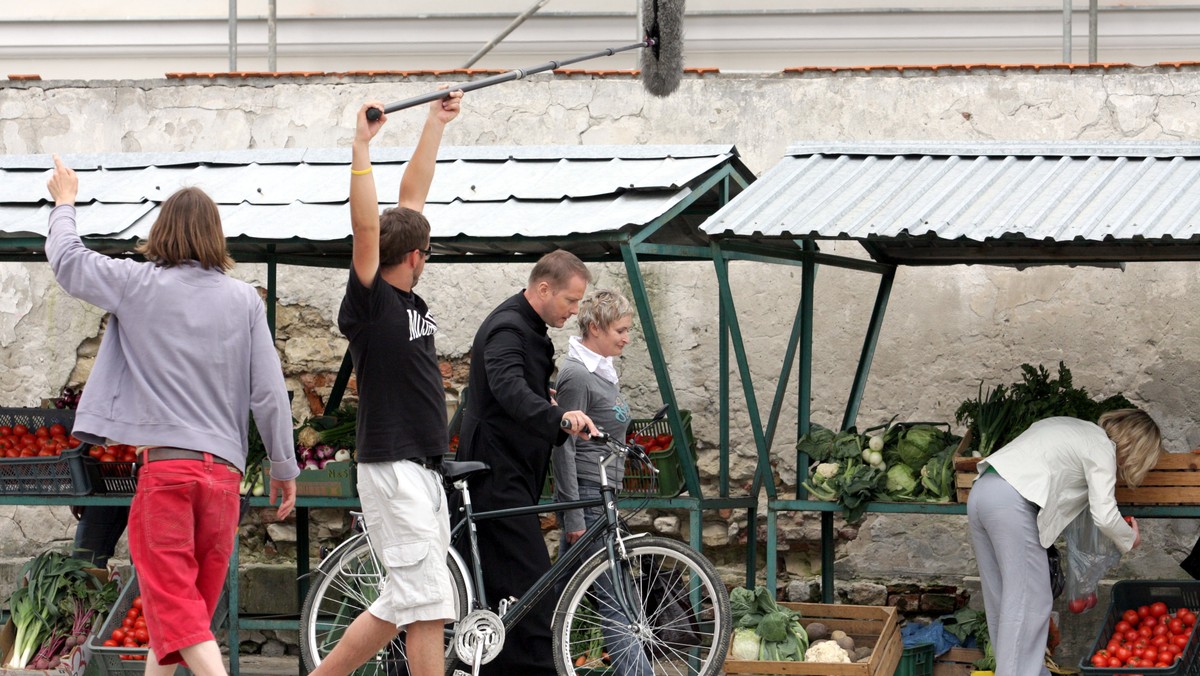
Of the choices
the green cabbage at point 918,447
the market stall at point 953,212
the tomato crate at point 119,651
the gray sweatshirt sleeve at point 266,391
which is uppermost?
the market stall at point 953,212

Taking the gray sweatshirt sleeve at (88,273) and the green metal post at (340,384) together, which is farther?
the green metal post at (340,384)

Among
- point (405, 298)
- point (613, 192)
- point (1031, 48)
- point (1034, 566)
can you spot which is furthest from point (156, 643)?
point (1031, 48)

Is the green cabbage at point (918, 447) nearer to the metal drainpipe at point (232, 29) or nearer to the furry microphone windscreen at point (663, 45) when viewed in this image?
the furry microphone windscreen at point (663, 45)

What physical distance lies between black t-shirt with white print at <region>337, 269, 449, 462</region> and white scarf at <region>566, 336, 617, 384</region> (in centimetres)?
118

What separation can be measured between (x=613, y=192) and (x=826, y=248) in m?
2.45

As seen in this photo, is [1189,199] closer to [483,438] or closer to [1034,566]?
[1034,566]

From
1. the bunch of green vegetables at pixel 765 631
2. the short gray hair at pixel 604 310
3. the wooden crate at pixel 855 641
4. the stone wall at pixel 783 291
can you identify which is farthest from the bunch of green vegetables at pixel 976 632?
the short gray hair at pixel 604 310

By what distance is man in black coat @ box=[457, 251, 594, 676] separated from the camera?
6.09m

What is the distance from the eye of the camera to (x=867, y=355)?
7.77 metres

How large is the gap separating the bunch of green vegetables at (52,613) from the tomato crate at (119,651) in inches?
7.7

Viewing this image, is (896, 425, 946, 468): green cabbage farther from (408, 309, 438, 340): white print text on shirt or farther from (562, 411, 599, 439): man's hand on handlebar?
(408, 309, 438, 340): white print text on shirt

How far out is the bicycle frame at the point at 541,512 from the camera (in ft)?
19.4

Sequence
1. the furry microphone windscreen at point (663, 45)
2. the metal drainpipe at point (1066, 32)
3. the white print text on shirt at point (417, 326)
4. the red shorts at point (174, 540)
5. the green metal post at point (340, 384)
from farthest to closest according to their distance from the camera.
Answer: the metal drainpipe at point (1066, 32), the green metal post at point (340, 384), the furry microphone windscreen at point (663, 45), the white print text on shirt at point (417, 326), the red shorts at point (174, 540)

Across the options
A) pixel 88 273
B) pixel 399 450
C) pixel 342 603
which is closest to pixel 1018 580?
pixel 399 450
